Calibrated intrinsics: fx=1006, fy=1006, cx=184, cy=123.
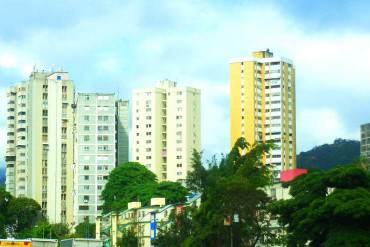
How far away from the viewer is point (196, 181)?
307 feet

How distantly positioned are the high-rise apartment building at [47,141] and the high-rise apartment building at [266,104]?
31388 millimetres

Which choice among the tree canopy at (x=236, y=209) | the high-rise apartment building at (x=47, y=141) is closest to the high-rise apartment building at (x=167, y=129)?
the high-rise apartment building at (x=47, y=141)

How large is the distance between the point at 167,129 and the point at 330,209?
13663 centimetres

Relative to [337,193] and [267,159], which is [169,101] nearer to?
[267,159]

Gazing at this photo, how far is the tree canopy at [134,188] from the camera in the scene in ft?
469

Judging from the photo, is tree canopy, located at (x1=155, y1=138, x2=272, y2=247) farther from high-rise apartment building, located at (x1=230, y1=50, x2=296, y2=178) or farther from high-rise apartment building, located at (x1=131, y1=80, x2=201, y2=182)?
high-rise apartment building, located at (x1=131, y1=80, x2=201, y2=182)

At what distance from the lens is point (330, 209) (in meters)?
58.6

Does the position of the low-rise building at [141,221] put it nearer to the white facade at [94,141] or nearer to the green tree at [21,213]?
the green tree at [21,213]

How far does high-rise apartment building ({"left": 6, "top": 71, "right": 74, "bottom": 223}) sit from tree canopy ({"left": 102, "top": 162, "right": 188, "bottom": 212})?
45.5 feet

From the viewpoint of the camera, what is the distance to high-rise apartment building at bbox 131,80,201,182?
628ft

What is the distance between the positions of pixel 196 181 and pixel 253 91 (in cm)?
9565

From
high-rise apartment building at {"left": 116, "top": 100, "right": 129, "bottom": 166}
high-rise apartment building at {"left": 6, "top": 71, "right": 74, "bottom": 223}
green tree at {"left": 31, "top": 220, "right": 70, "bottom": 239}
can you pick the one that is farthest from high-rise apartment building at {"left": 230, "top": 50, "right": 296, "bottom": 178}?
green tree at {"left": 31, "top": 220, "right": 70, "bottom": 239}

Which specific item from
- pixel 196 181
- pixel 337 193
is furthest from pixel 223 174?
pixel 337 193

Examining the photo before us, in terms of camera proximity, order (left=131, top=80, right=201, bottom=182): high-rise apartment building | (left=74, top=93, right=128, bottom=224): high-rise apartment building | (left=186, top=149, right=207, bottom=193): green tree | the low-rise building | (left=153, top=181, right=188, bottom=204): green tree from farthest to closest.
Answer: (left=131, top=80, right=201, bottom=182): high-rise apartment building
(left=74, top=93, right=128, bottom=224): high-rise apartment building
(left=153, top=181, right=188, bottom=204): green tree
the low-rise building
(left=186, top=149, right=207, bottom=193): green tree
